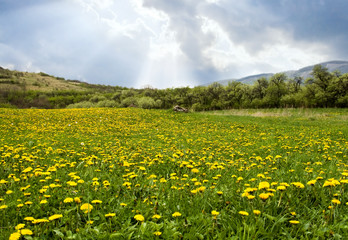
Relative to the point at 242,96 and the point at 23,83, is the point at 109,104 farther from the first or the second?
the point at 23,83

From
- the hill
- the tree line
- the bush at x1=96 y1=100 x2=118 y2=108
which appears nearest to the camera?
the tree line

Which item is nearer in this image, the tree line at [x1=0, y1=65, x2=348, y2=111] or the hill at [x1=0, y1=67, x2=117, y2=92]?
the tree line at [x1=0, y1=65, x2=348, y2=111]

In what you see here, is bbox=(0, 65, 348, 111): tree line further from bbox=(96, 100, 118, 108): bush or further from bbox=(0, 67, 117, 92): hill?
bbox=(0, 67, 117, 92): hill

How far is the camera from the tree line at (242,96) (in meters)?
40.6

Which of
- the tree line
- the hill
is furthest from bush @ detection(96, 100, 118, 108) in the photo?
the hill

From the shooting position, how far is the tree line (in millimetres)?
40562

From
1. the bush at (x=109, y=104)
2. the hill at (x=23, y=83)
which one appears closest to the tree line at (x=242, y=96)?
the bush at (x=109, y=104)

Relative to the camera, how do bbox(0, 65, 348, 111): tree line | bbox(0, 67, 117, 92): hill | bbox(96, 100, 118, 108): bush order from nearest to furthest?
bbox(0, 65, 348, 111): tree line < bbox(96, 100, 118, 108): bush < bbox(0, 67, 117, 92): hill

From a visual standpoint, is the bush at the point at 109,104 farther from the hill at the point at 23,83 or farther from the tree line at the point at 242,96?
the hill at the point at 23,83

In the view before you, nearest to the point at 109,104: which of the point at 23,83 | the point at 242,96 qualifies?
the point at 242,96

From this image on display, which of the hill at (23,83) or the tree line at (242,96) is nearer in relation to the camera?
the tree line at (242,96)

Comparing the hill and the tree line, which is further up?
the hill

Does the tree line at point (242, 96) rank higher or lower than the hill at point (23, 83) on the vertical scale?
lower

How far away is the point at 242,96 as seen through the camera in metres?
58.5
